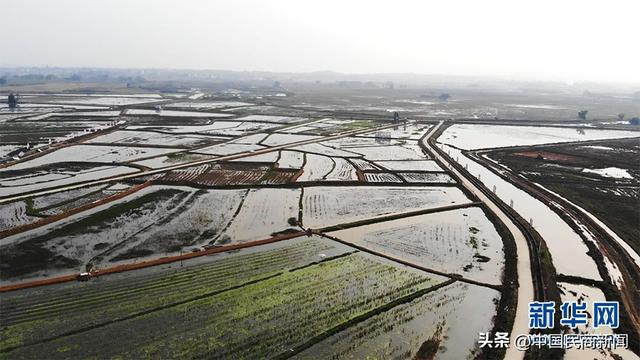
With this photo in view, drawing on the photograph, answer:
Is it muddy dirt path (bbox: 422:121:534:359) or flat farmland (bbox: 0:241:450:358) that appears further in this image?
muddy dirt path (bbox: 422:121:534:359)

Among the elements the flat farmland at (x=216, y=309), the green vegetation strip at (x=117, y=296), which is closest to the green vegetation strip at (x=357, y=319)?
the flat farmland at (x=216, y=309)

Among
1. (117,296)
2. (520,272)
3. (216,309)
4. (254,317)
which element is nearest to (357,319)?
(254,317)

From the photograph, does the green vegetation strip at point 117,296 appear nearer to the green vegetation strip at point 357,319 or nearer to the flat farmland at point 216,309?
the flat farmland at point 216,309

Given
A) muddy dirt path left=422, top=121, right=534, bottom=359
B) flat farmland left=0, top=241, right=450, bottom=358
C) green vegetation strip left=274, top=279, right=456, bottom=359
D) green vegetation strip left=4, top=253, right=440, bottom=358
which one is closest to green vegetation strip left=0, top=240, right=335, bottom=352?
flat farmland left=0, top=241, right=450, bottom=358

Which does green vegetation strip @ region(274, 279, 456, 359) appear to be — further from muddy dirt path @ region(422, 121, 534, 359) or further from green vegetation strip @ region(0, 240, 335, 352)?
green vegetation strip @ region(0, 240, 335, 352)

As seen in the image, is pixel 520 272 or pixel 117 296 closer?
pixel 117 296

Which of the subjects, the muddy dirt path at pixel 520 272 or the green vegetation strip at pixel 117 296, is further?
the muddy dirt path at pixel 520 272

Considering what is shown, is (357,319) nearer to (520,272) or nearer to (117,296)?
(520,272)

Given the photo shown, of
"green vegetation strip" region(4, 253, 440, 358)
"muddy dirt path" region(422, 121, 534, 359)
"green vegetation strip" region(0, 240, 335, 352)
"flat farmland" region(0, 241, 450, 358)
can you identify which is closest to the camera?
"green vegetation strip" region(4, 253, 440, 358)

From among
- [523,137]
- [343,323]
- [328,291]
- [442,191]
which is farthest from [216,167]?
[523,137]

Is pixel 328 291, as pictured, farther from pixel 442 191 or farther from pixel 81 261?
pixel 442 191

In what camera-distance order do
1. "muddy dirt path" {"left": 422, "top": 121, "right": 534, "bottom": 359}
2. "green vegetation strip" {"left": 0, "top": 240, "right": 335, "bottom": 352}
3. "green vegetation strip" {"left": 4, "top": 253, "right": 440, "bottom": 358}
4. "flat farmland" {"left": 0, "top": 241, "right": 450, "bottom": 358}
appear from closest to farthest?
"green vegetation strip" {"left": 4, "top": 253, "right": 440, "bottom": 358} < "flat farmland" {"left": 0, "top": 241, "right": 450, "bottom": 358} < "green vegetation strip" {"left": 0, "top": 240, "right": 335, "bottom": 352} < "muddy dirt path" {"left": 422, "top": 121, "right": 534, "bottom": 359}
